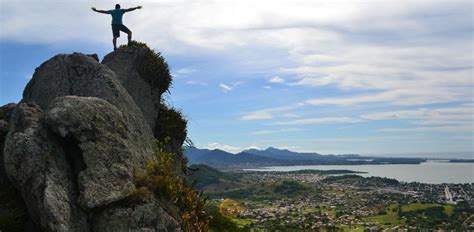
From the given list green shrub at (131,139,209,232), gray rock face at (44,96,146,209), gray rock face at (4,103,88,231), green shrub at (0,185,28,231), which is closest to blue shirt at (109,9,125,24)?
gray rock face at (44,96,146,209)

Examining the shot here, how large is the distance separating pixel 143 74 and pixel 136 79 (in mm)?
409

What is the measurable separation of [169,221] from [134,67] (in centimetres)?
823

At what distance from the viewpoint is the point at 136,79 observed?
17.3 meters

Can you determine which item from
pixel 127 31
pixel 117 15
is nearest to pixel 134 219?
pixel 127 31

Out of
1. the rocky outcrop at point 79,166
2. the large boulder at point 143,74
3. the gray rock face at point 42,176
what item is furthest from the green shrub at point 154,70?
the gray rock face at point 42,176

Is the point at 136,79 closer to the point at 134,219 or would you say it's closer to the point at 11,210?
the point at 11,210

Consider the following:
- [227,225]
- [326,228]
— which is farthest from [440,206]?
[227,225]

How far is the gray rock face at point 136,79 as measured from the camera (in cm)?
1705

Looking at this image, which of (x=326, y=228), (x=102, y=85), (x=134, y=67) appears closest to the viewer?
(x=102, y=85)

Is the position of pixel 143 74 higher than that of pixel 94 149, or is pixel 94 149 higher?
pixel 143 74

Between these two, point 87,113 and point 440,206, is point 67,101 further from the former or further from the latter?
point 440,206

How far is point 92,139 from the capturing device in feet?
37.1

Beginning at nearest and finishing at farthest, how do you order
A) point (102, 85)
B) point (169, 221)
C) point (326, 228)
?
point (169, 221)
point (102, 85)
point (326, 228)

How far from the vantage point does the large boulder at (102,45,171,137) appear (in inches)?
674
